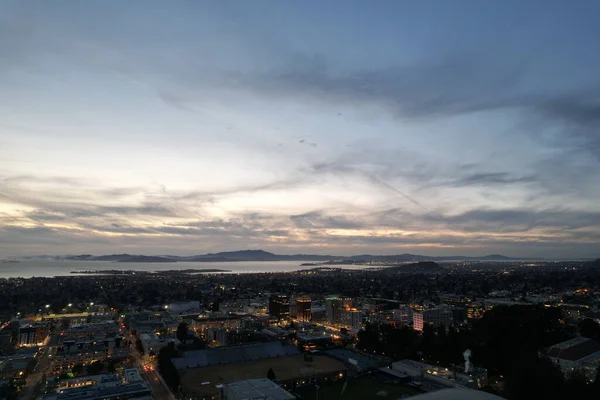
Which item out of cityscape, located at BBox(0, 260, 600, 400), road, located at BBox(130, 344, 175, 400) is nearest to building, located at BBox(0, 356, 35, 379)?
cityscape, located at BBox(0, 260, 600, 400)

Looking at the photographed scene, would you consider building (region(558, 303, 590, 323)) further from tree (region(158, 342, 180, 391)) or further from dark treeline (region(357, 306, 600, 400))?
tree (region(158, 342, 180, 391))

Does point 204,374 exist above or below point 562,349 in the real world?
below

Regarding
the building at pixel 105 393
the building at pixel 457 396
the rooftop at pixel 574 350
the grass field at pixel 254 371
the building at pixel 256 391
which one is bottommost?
the grass field at pixel 254 371

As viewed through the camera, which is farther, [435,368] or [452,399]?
[435,368]

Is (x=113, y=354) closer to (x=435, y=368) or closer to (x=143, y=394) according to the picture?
(x=143, y=394)

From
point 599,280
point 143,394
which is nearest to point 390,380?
point 143,394

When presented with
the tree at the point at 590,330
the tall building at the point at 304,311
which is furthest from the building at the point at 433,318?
the tree at the point at 590,330

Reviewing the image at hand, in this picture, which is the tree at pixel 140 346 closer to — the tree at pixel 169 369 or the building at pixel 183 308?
the tree at pixel 169 369
